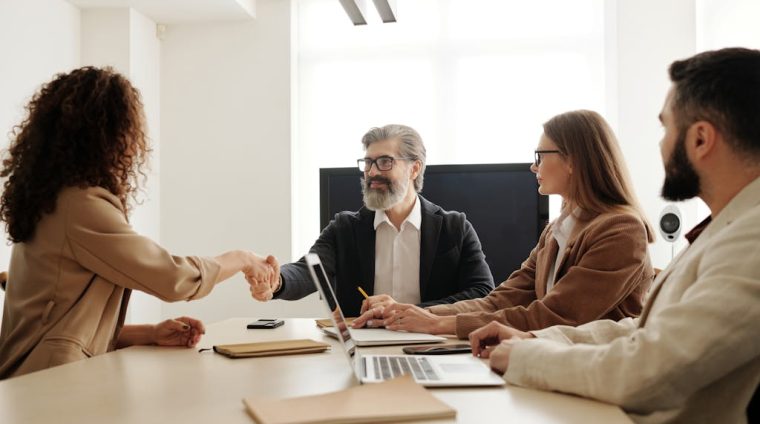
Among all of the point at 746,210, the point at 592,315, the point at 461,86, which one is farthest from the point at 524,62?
the point at 746,210

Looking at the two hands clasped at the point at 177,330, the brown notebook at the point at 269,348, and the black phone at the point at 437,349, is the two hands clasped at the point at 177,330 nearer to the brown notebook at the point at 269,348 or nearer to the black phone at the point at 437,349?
the brown notebook at the point at 269,348

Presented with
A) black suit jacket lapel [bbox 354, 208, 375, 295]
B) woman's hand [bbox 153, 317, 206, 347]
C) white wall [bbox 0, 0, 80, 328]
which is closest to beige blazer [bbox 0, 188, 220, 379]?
woman's hand [bbox 153, 317, 206, 347]

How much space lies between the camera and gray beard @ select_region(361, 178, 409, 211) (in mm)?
3064

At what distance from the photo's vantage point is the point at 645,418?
1.16 meters

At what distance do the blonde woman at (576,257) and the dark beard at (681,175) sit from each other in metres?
0.45

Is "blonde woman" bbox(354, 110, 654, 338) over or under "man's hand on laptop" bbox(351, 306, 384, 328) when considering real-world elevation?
over

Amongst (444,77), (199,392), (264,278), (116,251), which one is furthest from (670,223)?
(199,392)

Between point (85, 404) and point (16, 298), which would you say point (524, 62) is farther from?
point (85, 404)

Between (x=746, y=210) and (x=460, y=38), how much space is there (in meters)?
4.01

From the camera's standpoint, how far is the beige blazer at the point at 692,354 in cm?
108

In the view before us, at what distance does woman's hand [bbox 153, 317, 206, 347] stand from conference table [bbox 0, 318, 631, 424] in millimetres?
105

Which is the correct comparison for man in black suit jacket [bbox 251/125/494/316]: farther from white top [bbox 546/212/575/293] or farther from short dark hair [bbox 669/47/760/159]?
short dark hair [bbox 669/47/760/159]

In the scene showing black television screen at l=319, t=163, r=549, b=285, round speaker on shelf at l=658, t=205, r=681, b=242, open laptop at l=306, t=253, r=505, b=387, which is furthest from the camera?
round speaker on shelf at l=658, t=205, r=681, b=242

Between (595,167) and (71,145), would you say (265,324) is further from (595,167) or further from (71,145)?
(595,167)
